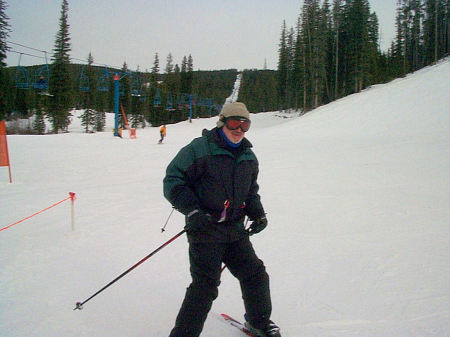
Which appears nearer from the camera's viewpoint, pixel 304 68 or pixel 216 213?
pixel 216 213

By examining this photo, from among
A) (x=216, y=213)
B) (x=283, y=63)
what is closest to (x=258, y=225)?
(x=216, y=213)

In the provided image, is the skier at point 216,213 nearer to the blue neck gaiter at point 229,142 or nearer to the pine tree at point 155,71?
the blue neck gaiter at point 229,142

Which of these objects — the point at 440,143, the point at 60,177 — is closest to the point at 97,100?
the point at 60,177

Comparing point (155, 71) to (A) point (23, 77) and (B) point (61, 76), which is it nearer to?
(B) point (61, 76)

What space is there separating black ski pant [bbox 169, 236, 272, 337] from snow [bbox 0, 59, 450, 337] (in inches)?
21.5

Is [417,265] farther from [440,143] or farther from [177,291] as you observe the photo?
[440,143]

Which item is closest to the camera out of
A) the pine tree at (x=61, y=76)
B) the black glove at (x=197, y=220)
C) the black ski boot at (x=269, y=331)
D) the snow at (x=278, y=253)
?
the black glove at (x=197, y=220)

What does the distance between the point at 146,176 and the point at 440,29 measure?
69.5 meters

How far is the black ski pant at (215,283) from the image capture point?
7.40 ft

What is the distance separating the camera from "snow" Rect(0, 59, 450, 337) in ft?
10.0

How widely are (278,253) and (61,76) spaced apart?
46963mm

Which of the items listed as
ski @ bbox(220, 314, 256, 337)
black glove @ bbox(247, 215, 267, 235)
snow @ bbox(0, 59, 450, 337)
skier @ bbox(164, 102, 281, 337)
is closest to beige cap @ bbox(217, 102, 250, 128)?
skier @ bbox(164, 102, 281, 337)

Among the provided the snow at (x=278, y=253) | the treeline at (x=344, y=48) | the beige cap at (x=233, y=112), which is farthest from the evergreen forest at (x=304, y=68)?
the beige cap at (x=233, y=112)

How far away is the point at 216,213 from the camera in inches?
95.5
